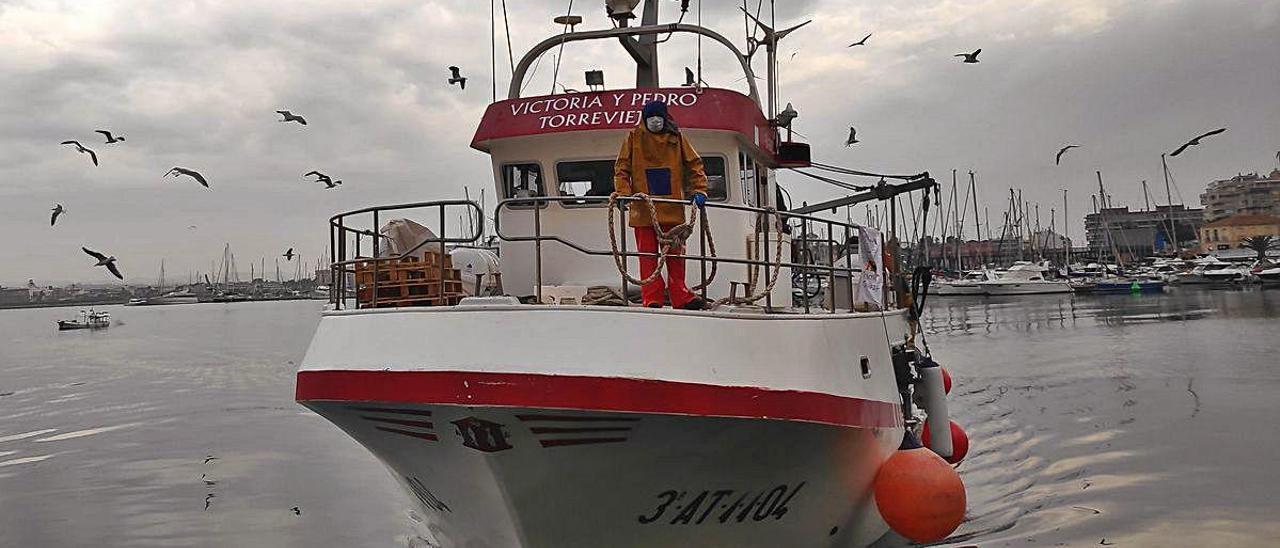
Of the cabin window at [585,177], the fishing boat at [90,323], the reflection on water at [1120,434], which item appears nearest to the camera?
the cabin window at [585,177]

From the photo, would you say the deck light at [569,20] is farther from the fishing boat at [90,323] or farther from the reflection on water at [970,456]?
the fishing boat at [90,323]

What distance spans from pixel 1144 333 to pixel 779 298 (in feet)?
96.6

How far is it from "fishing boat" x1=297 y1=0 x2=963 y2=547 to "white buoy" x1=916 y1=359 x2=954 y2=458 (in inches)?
56.7

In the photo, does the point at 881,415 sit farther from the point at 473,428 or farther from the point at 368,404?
the point at 368,404

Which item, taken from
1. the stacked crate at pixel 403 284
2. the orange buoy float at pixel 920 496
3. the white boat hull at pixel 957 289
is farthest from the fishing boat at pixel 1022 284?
the stacked crate at pixel 403 284

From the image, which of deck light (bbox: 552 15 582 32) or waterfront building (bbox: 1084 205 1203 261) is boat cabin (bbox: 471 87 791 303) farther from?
waterfront building (bbox: 1084 205 1203 261)

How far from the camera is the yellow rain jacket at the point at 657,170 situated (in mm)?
6762

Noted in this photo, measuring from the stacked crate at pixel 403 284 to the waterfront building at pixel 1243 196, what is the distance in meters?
145

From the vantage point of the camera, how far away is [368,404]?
19.7 ft

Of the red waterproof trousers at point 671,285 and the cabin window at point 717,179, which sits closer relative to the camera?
the red waterproof trousers at point 671,285

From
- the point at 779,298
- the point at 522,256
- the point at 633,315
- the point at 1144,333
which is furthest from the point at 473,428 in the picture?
the point at 1144,333

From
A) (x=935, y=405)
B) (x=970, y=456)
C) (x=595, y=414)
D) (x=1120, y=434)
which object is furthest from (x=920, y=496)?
(x=1120, y=434)

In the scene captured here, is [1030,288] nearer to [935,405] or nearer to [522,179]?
[935,405]

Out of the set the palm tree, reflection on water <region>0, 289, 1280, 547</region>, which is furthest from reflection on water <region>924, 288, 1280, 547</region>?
the palm tree
